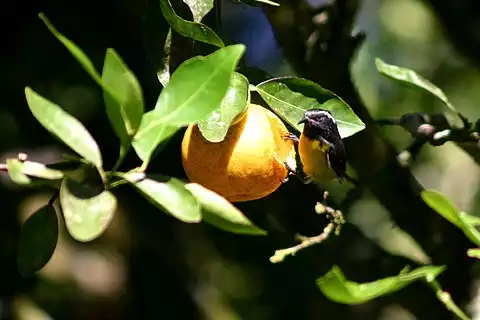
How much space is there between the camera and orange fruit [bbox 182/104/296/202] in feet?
2.25

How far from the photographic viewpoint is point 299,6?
3.51 feet

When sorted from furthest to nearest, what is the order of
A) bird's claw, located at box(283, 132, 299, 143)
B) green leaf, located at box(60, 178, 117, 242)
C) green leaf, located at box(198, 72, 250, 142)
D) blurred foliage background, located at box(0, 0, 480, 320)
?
blurred foliage background, located at box(0, 0, 480, 320) < bird's claw, located at box(283, 132, 299, 143) < green leaf, located at box(198, 72, 250, 142) < green leaf, located at box(60, 178, 117, 242)

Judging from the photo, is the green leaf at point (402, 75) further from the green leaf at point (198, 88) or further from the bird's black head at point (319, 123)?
the green leaf at point (198, 88)

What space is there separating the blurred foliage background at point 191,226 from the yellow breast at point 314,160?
0.43 feet

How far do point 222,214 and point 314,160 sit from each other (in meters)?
0.21

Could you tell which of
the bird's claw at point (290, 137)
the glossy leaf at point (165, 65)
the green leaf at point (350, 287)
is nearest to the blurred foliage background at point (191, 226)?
the glossy leaf at point (165, 65)

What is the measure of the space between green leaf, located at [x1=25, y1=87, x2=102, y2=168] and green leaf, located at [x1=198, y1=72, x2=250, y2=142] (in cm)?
12

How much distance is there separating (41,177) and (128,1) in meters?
0.75

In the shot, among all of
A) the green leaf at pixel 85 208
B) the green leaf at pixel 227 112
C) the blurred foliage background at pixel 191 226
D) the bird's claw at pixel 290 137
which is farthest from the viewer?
the blurred foliage background at pixel 191 226

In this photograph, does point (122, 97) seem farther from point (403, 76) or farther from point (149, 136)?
point (403, 76)

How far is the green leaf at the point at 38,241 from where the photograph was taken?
23.0 inches

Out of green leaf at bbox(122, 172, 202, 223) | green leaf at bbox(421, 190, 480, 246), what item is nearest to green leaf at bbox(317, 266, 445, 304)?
green leaf at bbox(421, 190, 480, 246)

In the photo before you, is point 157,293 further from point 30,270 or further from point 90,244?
point 30,270

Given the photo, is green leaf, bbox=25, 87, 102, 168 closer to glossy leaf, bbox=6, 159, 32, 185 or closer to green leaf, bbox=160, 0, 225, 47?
glossy leaf, bbox=6, 159, 32, 185
